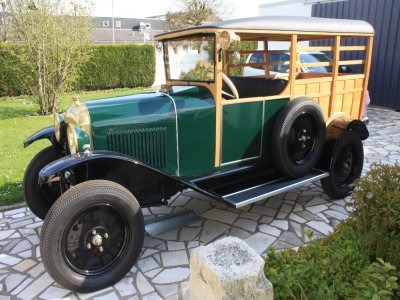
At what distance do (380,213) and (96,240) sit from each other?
6.60 ft

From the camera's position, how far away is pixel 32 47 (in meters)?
8.95

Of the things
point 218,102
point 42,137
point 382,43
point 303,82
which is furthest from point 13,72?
point 382,43

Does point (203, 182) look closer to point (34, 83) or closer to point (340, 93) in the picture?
point (340, 93)

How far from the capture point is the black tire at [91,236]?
2.47 m

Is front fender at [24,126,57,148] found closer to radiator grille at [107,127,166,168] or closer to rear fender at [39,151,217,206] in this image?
rear fender at [39,151,217,206]

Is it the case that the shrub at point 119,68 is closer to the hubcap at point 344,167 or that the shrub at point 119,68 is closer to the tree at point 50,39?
the tree at point 50,39

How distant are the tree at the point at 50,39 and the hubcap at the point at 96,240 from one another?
297 inches

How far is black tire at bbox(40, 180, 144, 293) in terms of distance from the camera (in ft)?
8.12

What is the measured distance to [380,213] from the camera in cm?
237

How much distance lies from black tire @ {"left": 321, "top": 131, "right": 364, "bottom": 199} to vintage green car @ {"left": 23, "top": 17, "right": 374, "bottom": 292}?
15 mm

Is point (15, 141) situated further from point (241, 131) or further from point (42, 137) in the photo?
point (241, 131)

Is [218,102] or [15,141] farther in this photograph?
[15,141]

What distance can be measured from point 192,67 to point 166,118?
74 cm

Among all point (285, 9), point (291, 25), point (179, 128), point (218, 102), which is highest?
point (285, 9)
